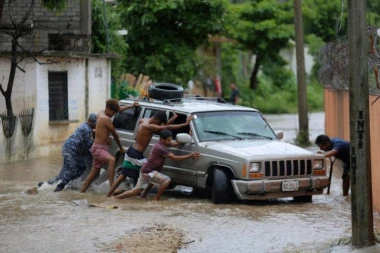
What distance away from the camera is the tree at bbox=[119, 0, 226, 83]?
107 feet

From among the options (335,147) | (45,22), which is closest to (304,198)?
(335,147)

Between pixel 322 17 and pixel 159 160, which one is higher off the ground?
pixel 322 17

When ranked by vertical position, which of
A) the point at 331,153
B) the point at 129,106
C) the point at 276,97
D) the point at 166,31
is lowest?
the point at 331,153

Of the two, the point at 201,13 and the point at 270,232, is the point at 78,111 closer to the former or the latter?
the point at 201,13

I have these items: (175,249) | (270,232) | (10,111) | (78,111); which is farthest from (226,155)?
Result: (78,111)

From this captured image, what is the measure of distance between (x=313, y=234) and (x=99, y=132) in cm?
508

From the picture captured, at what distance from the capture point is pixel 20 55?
22.6m

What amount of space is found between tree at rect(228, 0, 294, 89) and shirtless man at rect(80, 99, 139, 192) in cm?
2826

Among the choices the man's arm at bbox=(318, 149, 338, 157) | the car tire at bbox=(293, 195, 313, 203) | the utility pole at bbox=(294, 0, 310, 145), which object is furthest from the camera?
the utility pole at bbox=(294, 0, 310, 145)

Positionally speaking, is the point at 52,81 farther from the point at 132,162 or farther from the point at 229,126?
the point at 229,126

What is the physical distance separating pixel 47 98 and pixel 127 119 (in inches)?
292

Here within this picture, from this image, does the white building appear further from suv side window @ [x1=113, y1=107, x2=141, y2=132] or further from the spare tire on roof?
the spare tire on roof

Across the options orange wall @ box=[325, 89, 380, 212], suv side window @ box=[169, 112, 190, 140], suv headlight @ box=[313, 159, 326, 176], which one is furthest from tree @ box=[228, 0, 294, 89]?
suv headlight @ box=[313, 159, 326, 176]

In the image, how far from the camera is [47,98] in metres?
23.5
